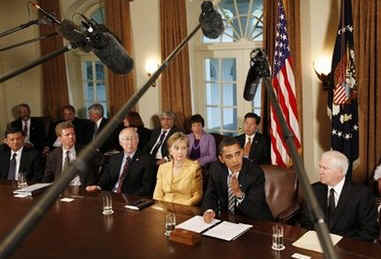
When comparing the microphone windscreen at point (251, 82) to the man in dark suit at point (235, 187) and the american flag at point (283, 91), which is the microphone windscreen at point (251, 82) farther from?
the american flag at point (283, 91)

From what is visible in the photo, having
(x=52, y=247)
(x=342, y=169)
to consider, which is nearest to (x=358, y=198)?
(x=342, y=169)

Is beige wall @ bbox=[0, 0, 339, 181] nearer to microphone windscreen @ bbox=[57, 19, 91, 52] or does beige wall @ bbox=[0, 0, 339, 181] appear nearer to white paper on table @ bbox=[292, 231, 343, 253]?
white paper on table @ bbox=[292, 231, 343, 253]

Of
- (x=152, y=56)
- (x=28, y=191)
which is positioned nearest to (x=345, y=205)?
(x=28, y=191)

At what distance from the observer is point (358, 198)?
2678mm

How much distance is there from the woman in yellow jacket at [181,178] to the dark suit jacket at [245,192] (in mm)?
214

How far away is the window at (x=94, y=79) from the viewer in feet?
25.5

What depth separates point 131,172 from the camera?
12.7 feet

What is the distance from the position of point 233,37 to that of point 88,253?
4.66m

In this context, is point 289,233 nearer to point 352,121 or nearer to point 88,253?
point 88,253

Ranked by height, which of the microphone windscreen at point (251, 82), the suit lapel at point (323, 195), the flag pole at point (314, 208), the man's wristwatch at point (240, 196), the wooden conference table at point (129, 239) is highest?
the microphone windscreen at point (251, 82)

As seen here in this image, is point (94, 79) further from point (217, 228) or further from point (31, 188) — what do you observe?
point (217, 228)

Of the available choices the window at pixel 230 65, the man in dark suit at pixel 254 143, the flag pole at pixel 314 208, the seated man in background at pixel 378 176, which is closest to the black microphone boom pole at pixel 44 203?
the flag pole at pixel 314 208

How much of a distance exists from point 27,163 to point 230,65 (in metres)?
3.23

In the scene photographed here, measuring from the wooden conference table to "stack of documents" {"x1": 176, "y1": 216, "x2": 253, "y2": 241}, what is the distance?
4 cm
